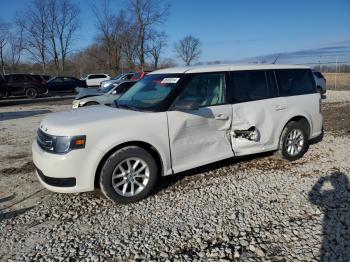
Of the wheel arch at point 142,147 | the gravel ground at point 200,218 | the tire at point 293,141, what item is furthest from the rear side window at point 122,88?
the wheel arch at point 142,147

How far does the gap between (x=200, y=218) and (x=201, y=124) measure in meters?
1.42

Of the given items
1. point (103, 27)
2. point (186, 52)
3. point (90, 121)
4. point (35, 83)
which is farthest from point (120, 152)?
point (186, 52)

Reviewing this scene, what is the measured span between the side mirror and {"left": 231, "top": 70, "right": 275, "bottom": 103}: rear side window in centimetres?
95

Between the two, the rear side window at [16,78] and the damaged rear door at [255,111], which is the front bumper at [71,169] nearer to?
the damaged rear door at [255,111]

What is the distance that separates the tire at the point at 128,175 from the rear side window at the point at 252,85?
5.87 feet

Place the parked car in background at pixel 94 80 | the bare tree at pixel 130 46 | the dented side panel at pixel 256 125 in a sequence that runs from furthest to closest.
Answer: the bare tree at pixel 130 46 < the parked car in background at pixel 94 80 < the dented side panel at pixel 256 125

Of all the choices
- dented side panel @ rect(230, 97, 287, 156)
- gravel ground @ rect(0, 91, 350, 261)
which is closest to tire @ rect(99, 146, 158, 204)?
gravel ground @ rect(0, 91, 350, 261)

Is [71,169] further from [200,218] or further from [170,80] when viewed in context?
[170,80]

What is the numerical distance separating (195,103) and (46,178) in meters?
2.19

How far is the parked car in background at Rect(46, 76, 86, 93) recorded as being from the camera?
25.3 metres

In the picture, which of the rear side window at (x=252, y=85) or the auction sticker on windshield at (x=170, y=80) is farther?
the rear side window at (x=252, y=85)

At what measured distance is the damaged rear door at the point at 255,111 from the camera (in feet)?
16.5

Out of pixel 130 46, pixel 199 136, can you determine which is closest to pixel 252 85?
pixel 199 136

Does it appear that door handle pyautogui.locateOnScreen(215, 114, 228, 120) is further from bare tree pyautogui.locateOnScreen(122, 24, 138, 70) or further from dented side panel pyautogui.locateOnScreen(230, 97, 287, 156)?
bare tree pyautogui.locateOnScreen(122, 24, 138, 70)
